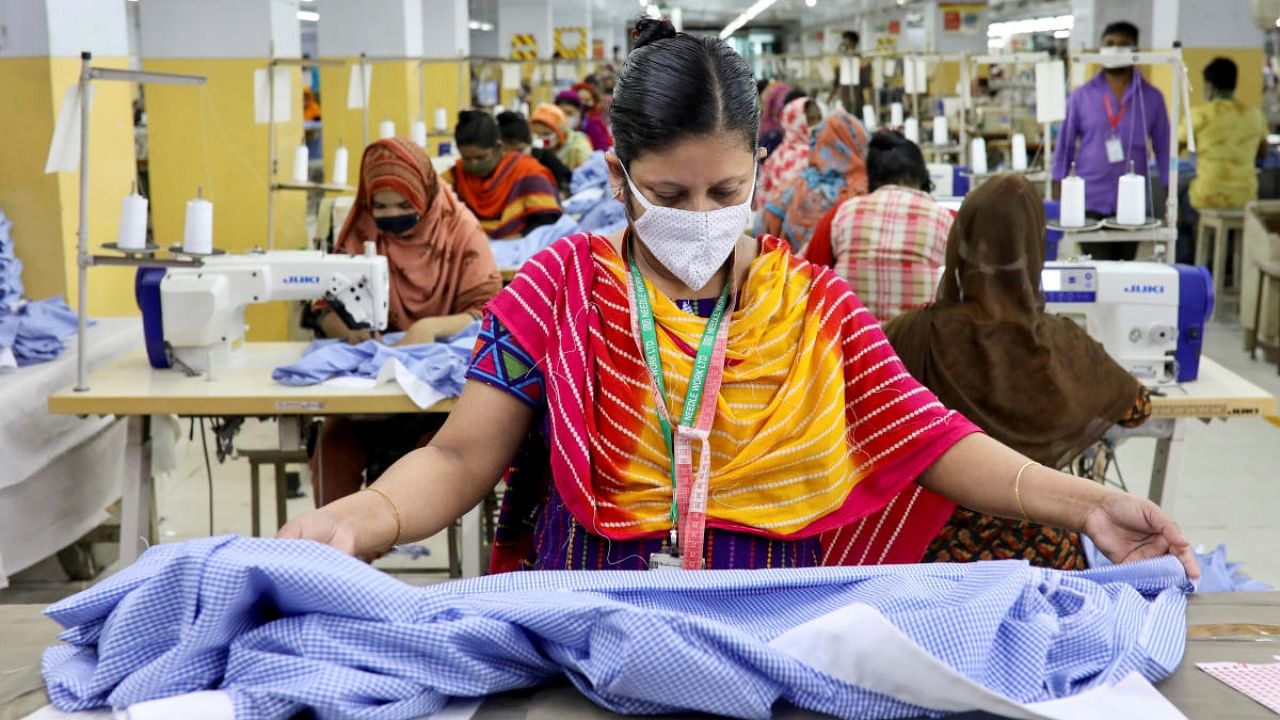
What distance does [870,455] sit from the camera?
5.58ft

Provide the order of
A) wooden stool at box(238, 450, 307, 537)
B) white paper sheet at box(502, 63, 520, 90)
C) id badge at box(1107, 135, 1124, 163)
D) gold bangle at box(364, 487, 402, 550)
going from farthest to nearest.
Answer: white paper sheet at box(502, 63, 520, 90)
id badge at box(1107, 135, 1124, 163)
wooden stool at box(238, 450, 307, 537)
gold bangle at box(364, 487, 402, 550)

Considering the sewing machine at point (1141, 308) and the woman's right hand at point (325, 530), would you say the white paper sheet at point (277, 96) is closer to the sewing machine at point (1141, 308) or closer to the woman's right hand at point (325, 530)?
the sewing machine at point (1141, 308)

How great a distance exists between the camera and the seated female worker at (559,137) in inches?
371

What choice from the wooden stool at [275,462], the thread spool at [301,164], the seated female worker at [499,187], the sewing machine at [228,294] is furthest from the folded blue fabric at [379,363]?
the seated female worker at [499,187]

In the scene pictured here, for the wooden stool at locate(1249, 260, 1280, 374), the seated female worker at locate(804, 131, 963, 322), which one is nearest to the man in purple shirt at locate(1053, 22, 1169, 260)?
the wooden stool at locate(1249, 260, 1280, 374)

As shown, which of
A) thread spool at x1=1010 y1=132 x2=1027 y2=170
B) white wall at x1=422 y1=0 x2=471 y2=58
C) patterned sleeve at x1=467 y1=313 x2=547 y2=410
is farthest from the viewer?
white wall at x1=422 y1=0 x2=471 y2=58

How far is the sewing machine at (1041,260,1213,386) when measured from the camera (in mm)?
3369

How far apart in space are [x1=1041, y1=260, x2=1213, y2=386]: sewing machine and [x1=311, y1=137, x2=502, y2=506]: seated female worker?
166 cm

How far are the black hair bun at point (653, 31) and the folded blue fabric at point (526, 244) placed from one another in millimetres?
3629

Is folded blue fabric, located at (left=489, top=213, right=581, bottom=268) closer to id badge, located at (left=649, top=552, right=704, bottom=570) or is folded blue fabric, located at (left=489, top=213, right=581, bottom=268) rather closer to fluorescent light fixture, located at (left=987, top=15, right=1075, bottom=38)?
id badge, located at (left=649, top=552, right=704, bottom=570)

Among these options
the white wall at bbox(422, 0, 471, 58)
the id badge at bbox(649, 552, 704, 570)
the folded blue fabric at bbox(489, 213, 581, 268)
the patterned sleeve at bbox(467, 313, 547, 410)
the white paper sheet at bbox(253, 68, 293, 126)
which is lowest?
the id badge at bbox(649, 552, 704, 570)

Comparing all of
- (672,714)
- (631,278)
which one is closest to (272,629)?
(672,714)

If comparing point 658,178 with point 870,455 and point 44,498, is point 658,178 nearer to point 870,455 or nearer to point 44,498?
point 870,455

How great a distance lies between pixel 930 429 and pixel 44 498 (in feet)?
9.03
